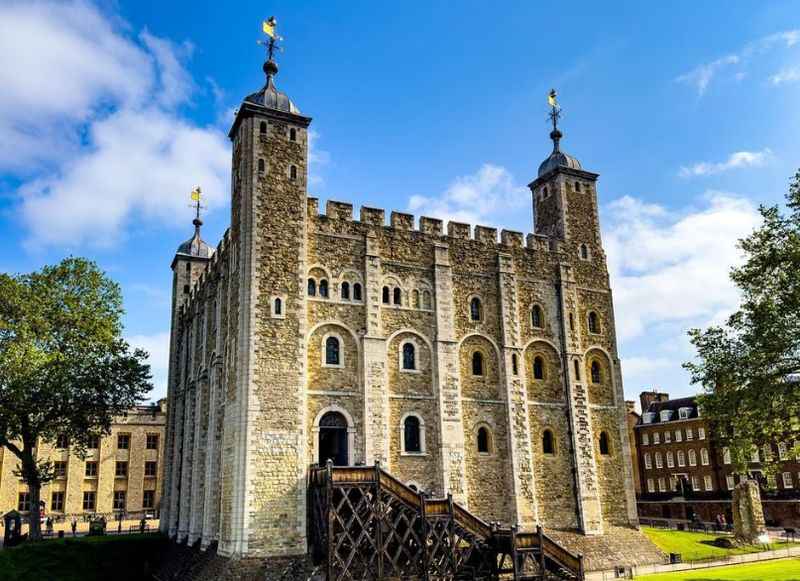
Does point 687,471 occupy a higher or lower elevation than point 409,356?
lower

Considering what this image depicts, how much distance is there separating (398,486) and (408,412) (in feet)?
15.9

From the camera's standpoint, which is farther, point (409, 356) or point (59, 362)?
point (59, 362)

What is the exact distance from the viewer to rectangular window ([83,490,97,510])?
49.7 meters

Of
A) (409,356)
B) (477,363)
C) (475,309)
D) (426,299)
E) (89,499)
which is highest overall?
(426,299)

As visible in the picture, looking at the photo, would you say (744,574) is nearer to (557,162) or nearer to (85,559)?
(557,162)

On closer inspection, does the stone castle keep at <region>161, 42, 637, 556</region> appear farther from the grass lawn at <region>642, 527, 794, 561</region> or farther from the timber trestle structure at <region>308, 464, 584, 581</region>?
the grass lawn at <region>642, 527, 794, 561</region>

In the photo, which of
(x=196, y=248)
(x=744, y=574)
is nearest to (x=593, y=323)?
(x=744, y=574)

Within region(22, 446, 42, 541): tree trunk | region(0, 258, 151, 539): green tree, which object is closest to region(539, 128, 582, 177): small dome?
region(0, 258, 151, 539): green tree

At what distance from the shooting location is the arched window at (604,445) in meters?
32.4

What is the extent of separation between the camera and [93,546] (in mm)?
31766

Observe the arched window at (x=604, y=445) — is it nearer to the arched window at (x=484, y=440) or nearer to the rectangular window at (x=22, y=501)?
the arched window at (x=484, y=440)

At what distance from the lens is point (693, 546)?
32.6m

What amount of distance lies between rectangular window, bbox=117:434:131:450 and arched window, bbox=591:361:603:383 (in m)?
35.7

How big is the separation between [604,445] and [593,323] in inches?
230
